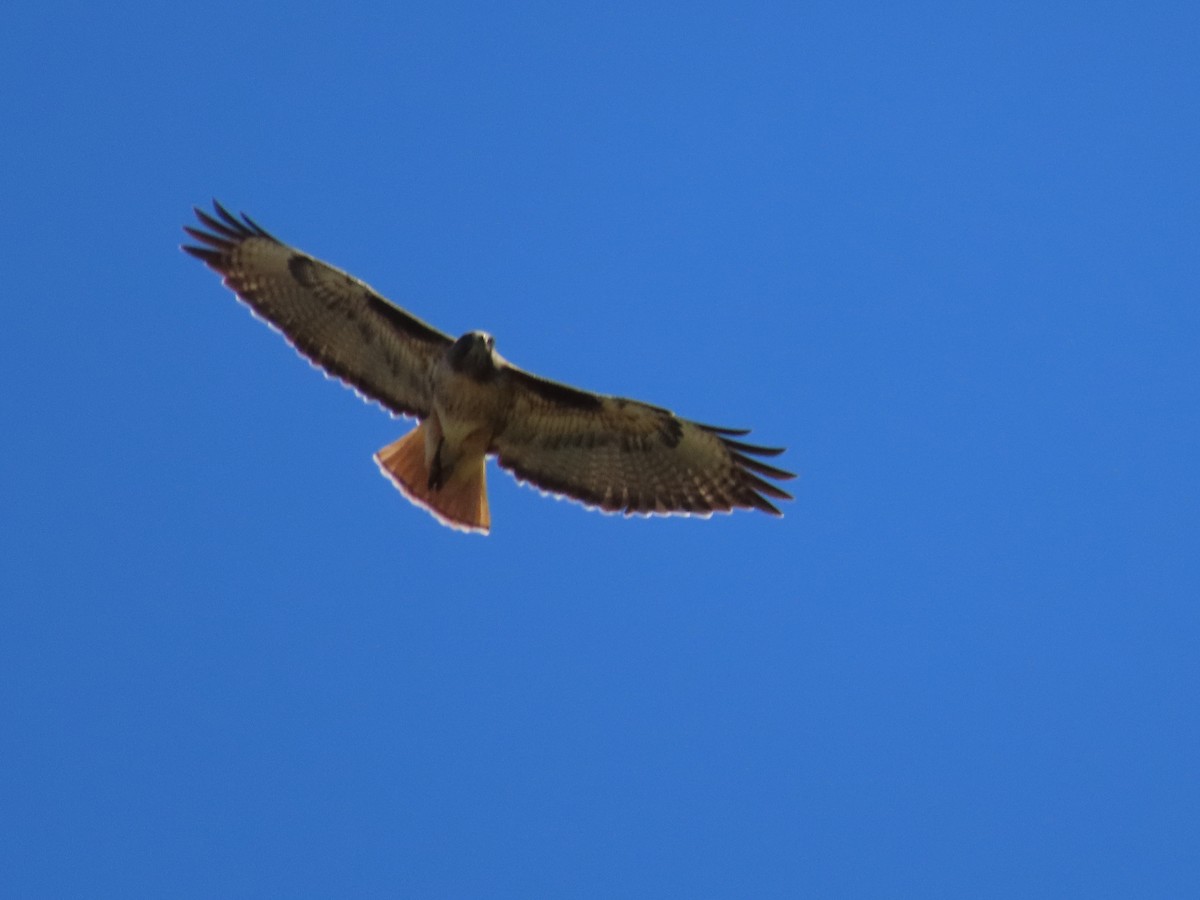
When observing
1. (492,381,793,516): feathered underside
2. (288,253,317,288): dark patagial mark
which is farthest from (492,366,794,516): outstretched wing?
(288,253,317,288): dark patagial mark

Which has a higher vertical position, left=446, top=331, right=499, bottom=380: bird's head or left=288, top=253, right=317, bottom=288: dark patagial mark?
left=288, top=253, right=317, bottom=288: dark patagial mark

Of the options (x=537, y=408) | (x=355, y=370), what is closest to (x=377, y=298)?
(x=355, y=370)

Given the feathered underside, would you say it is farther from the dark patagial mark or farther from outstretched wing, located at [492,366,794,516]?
the dark patagial mark

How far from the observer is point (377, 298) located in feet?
31.7

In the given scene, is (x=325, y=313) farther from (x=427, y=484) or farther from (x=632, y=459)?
(x=632, y=459)

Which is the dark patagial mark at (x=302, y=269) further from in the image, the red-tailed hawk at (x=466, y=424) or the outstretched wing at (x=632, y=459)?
the outstretched wing at (x=632, y=459)

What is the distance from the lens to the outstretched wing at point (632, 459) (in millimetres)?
9727

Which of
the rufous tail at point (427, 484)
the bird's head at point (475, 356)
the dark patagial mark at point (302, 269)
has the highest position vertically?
the dark patagial mark at point (302, 269)

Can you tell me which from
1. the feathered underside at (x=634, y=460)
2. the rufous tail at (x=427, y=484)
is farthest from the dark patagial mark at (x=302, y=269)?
the feathered underside at (x=634, y=460)

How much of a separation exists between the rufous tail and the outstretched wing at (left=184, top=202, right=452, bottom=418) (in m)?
0.29

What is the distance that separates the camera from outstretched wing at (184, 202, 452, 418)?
9812 mm

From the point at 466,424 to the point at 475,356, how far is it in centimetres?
50

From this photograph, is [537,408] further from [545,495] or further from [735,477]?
[735,477]

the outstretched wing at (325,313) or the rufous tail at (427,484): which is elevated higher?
the outstretched wing at (325,313)
